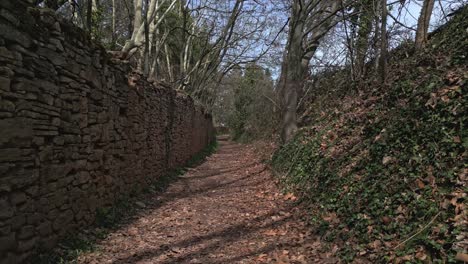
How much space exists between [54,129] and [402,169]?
4262mm

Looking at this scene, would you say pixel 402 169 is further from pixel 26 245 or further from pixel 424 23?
pixel 424 23

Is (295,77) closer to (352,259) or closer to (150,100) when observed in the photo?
(150,100)

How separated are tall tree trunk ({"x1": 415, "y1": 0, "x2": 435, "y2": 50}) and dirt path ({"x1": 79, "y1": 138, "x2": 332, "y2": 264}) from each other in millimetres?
5105

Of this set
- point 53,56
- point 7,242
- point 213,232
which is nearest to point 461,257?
point 213,232

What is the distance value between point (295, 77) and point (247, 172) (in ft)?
11.7

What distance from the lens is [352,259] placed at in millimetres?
3859

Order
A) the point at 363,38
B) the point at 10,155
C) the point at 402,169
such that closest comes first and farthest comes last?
the point at 10,155 → the point at 402,169 → the point at 363,38

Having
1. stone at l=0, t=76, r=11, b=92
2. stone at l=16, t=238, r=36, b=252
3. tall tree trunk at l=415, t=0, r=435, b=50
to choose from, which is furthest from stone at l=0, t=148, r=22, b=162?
tall tree trunk at l=415, t=0, r=435, b=50

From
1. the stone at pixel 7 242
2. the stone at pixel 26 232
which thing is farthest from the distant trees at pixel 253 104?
the stone at pixel 7 242

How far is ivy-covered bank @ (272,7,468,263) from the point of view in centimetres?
345

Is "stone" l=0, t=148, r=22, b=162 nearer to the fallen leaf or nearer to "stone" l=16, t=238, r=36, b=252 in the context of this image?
"stone" l=16, t=238, r=36, b=252

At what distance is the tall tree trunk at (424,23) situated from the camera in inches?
334

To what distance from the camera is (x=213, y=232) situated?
5.67m

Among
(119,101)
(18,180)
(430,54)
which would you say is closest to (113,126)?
(119,101)
